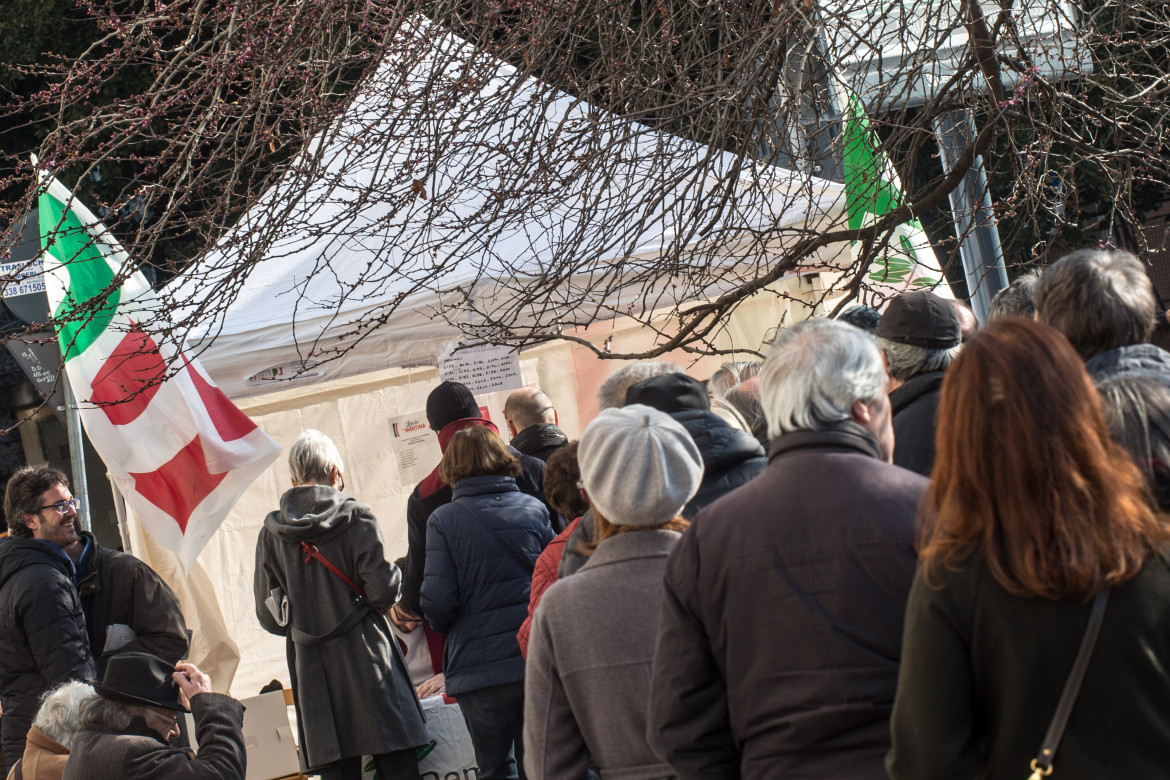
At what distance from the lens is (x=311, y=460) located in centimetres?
436

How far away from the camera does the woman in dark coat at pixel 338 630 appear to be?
4254 millimetres

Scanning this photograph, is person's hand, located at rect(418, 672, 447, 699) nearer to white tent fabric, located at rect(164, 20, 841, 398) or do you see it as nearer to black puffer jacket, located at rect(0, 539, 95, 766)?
black puffer jacket, located at rect(0, 539, 95, 766)

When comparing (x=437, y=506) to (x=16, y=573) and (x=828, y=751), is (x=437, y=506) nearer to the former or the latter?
(x=16, y=573)

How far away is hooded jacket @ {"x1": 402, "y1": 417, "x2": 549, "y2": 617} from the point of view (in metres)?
4.44

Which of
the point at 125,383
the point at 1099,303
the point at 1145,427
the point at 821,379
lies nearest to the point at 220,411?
the point at 125,383

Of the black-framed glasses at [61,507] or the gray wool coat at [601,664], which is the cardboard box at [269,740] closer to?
the black-framed glasses at [61,507]

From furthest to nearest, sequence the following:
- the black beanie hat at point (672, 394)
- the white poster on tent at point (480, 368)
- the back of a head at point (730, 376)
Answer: the white poster on tent at point (480, 368)
the back of a head at point (730, 376)
the black beanie hat at point (672, 394)

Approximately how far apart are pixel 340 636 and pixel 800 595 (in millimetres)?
2835

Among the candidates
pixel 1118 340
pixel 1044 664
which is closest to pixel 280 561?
pixel 1118 340

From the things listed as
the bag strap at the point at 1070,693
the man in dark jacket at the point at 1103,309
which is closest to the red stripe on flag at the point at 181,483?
the man in dark jacket at the point at 1103,309

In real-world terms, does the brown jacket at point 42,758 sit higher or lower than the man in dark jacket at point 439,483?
lower

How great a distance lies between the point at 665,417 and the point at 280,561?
2.52 m

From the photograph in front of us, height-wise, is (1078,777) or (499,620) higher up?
(1078,777)

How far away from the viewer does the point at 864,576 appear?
1.83m
